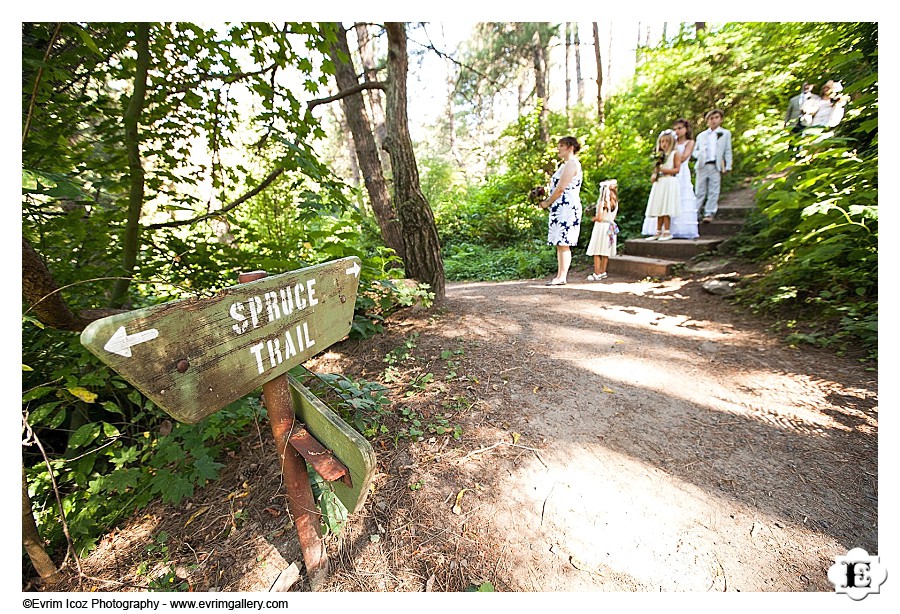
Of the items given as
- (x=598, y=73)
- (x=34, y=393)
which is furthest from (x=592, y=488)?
Result: (x=598, y=73)

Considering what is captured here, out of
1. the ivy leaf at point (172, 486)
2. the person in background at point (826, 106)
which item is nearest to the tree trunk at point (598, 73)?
the person in background at point (826, 106)

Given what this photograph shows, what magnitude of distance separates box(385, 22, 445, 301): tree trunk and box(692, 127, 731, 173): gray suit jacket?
5.70 metres

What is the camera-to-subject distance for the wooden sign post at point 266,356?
859 mm

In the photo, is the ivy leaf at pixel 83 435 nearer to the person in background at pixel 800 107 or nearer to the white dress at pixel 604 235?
the white dress at pixel 604 235

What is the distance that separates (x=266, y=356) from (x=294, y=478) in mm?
526

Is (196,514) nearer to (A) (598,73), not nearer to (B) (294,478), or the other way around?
(B) (294,478)

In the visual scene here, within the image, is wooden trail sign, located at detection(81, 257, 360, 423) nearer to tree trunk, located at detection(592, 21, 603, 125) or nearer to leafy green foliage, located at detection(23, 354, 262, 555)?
leafy green foliage, located at detection(23, 354, 262, 555)

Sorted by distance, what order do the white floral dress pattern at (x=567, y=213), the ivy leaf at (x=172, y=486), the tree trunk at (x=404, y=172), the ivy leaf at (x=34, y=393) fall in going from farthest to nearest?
the white floral dress pattern at (x=567, y=213) < the tree trunk at (x=404, y=172) < the ivy leaf at (x=172, y=486) < the ivy leaf at (x=34, y=393)

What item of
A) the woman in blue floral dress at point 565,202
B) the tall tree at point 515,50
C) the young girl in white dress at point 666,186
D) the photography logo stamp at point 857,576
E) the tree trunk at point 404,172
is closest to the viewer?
the photography logo stamp at point 857,576

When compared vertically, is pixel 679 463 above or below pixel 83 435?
below

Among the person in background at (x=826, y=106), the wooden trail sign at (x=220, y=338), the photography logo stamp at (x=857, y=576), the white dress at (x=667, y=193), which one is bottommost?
the photography logo stamp at (x=857, y=576)

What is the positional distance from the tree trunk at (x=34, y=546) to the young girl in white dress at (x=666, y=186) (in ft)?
24.9

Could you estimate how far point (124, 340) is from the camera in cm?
82

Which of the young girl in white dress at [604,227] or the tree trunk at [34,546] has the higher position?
the young girl in white dress at [604,227]
